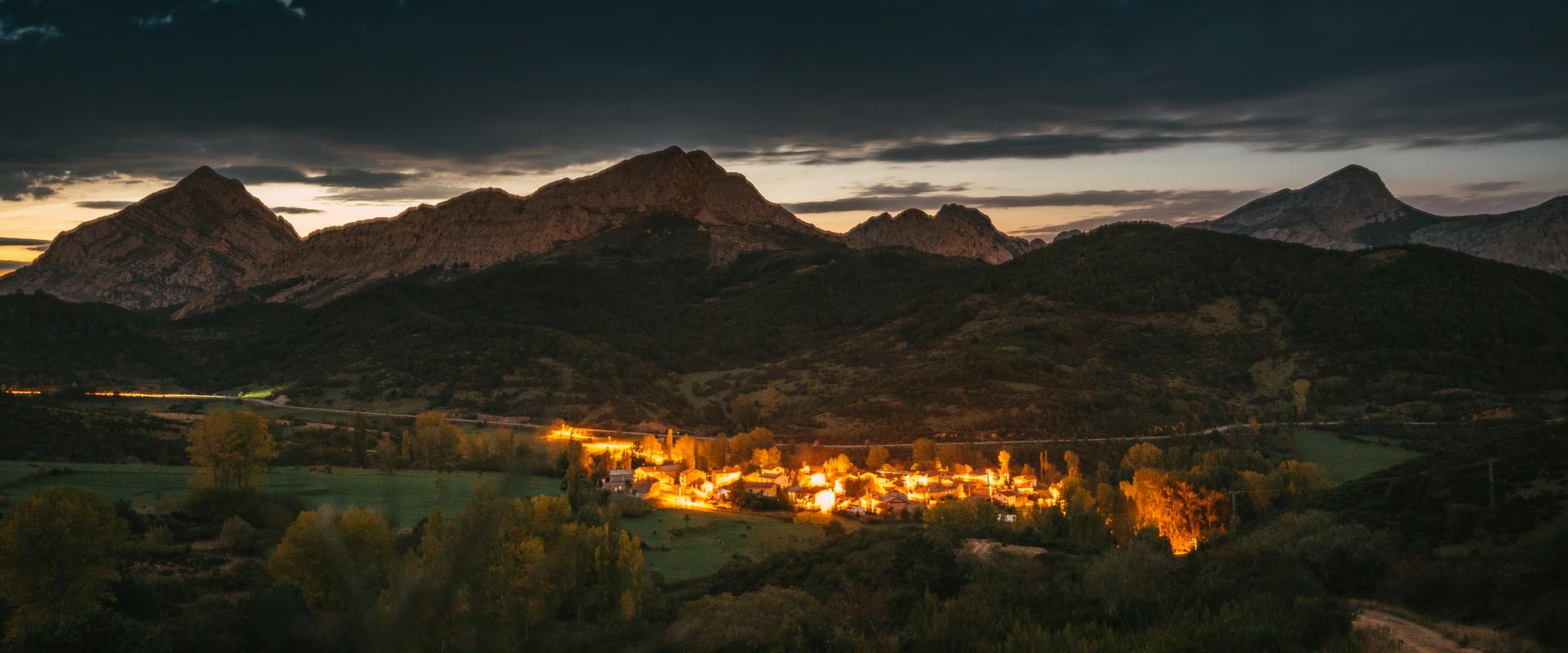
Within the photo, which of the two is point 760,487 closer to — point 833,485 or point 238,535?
point 833,485

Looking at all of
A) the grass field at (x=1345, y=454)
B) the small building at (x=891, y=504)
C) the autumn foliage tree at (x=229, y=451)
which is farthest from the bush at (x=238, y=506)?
the grass field at (x=1345, y=454)

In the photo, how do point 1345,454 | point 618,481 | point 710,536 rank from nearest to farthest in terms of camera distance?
point 710,536 → point 618,481 → point 1345,454

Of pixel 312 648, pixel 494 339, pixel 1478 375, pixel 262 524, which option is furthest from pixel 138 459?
pixel 1478 375

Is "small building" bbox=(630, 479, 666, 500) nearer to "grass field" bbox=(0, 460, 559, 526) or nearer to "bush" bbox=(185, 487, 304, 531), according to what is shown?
"grass field" bbox=(0, 460, 559, 526)

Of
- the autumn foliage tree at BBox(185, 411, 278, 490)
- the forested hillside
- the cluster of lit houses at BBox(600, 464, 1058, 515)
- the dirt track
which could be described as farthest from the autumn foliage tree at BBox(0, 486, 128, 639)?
the forested hillside

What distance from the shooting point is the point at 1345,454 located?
65125mm

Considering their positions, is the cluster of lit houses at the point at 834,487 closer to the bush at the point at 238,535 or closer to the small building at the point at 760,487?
the small building at the point at 760,487

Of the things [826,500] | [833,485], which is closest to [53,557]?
[826,500]

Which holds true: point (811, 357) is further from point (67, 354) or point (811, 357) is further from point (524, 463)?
point (524, 463)

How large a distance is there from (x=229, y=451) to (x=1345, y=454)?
7018cm

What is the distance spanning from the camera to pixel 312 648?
10.7 ft

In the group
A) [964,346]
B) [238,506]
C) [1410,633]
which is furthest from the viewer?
[964,346]

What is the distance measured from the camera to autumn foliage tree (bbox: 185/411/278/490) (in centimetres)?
3800

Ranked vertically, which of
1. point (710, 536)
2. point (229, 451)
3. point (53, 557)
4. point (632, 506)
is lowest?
point (710, 536)
